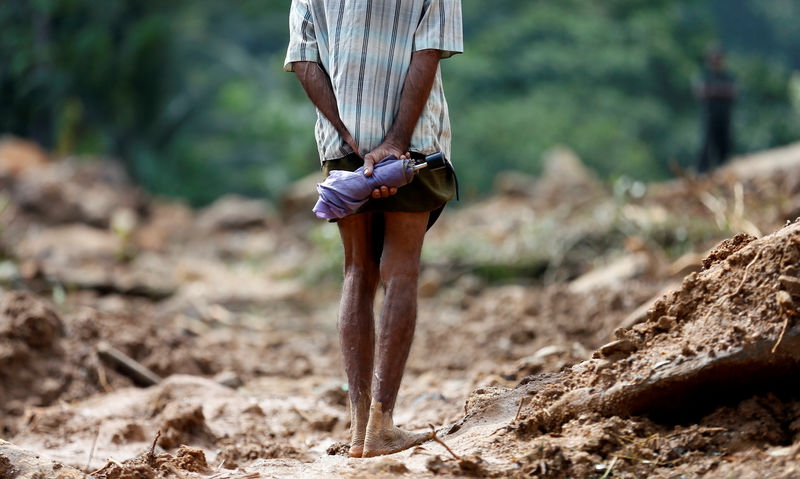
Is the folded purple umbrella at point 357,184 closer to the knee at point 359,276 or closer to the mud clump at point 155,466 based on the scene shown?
the knee at point 359,276

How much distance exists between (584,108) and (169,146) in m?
11.0

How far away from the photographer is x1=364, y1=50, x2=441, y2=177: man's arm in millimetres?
2844

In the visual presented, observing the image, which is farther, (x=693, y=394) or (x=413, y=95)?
(x=413, y=95)

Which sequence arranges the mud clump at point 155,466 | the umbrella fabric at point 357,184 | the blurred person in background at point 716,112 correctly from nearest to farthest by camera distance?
the mud clump at point 155,466 < the umbrella fabric at point 357,184 < the blurred person in background at point 716,112

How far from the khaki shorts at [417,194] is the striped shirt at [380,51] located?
0.08 metres

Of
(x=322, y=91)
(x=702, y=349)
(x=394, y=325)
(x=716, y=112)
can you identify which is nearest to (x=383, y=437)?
(x=394, y=325)

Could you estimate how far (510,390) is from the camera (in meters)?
3.05

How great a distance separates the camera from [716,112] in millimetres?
13109

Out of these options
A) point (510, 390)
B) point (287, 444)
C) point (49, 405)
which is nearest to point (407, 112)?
point (510, 390)

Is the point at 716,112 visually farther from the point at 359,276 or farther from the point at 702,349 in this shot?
the point at 702,349

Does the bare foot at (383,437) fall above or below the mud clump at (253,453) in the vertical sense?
above

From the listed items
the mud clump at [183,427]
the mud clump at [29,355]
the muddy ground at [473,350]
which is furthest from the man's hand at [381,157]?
the mud clump at [29,355]

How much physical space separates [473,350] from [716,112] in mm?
8621

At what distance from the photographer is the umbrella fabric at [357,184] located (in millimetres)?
2742
